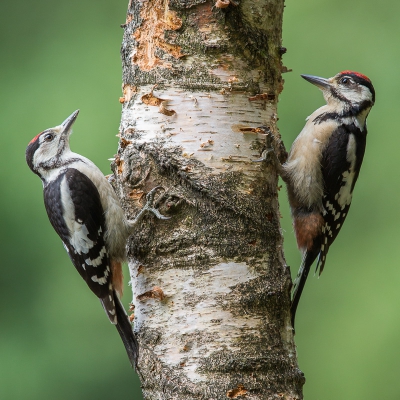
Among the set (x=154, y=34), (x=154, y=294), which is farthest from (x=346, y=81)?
(x=154, y=294)

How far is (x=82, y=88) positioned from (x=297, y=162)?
10.4 ft

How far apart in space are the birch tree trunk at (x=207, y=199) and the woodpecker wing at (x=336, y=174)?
2.52 ft

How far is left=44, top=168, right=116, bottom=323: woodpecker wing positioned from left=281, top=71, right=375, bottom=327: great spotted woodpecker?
0.99 metres

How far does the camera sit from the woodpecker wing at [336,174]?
12.3 ft

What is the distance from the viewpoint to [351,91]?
3867 mm

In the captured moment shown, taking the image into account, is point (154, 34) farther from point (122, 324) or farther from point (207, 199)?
point (122, 324)

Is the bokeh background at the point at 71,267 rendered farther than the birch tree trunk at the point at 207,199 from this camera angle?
Yes

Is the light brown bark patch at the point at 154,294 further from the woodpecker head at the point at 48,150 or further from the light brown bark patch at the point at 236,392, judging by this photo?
the woodpecker head at the point at 48,150

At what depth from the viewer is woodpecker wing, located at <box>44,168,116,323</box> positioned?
347 centimetres

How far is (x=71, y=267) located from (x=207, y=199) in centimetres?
420

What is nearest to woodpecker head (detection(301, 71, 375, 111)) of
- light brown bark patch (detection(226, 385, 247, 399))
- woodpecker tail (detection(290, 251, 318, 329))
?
woodpecker tail (detection(290, 251, 318, 329))

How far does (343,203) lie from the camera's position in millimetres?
3803

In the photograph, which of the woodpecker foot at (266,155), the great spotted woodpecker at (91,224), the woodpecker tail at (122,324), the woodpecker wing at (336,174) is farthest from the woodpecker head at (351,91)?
the woodpecker tail at (122,324)

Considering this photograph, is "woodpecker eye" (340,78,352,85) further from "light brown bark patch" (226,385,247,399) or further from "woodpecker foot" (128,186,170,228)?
"light brown bark patch" (226,385,247,399)
